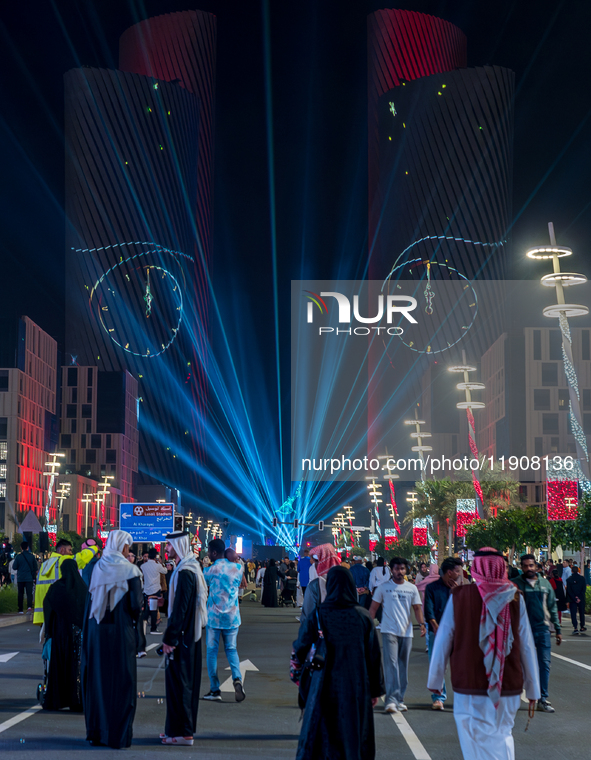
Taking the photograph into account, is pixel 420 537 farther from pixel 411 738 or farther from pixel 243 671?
pixel 411 738

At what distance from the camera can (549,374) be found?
111625 mm

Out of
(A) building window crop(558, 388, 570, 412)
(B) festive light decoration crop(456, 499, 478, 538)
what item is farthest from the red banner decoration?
(A) building window crop(558, 388, 570, 412)

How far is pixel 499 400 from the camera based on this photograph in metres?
117

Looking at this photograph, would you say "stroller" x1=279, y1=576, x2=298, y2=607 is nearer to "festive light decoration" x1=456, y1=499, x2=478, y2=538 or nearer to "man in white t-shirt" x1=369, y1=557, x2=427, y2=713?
"festive light decoration" x1=456, y1=499, x2=478, y2=538

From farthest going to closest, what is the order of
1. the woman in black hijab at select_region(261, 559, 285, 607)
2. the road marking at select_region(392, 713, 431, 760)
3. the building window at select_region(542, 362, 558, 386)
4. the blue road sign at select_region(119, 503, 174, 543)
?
the building window at select_region(542, 362, 558, 386)
the blue road sign at select_region(119, 503, 174, 543)
the woman in black hijab at select_region(261, 559, 285, 607)
the road marking at select_region(392, 713, 431, 760)

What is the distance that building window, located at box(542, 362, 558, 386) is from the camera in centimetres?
11131

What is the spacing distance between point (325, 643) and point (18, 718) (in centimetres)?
466

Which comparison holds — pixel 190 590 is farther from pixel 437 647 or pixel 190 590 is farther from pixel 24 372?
pixel 24 372

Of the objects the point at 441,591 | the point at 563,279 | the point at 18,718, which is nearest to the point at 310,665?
the point at 18,718

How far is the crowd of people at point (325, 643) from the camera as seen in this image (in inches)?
263

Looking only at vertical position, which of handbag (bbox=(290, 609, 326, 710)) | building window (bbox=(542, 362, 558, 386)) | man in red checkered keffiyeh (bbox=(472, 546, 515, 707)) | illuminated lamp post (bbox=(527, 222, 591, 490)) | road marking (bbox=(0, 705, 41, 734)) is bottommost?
road marking (bbox=(0, 705, 41, 734))

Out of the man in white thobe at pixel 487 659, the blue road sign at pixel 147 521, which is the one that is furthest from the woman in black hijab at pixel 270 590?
the man in white thobe at pixel 487 659

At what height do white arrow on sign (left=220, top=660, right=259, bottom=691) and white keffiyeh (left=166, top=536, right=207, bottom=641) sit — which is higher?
white keffiyeh (left=166, top=536, right=207, bottom=641)

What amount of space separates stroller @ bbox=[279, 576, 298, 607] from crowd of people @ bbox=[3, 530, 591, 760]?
2602 centimetres
